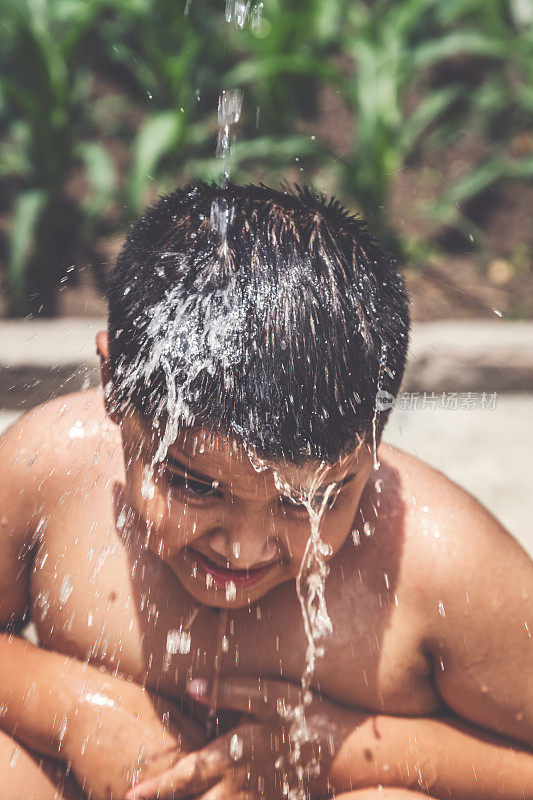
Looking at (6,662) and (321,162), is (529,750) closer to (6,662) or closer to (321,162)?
(6,662)

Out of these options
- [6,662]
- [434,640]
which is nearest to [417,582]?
[434,640]

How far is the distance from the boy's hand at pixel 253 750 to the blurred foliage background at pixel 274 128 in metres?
2.61

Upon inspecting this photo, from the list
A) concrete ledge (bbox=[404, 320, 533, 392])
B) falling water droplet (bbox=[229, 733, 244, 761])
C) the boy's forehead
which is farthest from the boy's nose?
concrete ledge (bbox=[404, 320, 533, 392])

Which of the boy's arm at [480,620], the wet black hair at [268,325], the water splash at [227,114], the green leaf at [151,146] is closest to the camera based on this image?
the wet black hair at [268,325]

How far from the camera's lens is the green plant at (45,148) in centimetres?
399

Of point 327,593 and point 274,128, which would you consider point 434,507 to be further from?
point 274,128

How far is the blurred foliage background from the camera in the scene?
408 cm

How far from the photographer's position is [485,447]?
3.62m

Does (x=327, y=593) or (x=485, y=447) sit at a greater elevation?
(x=327, y=593)

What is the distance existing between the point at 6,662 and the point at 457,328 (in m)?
2.60

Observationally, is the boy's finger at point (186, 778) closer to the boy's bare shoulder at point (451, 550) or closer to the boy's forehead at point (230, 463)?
the boy's bare shoulder at point (451, 550)

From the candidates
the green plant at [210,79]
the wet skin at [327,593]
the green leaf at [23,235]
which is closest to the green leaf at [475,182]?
the green plant at [210,79]

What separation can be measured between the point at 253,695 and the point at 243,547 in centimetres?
47

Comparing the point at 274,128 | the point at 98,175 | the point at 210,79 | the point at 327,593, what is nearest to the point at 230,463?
the point at 327,593
